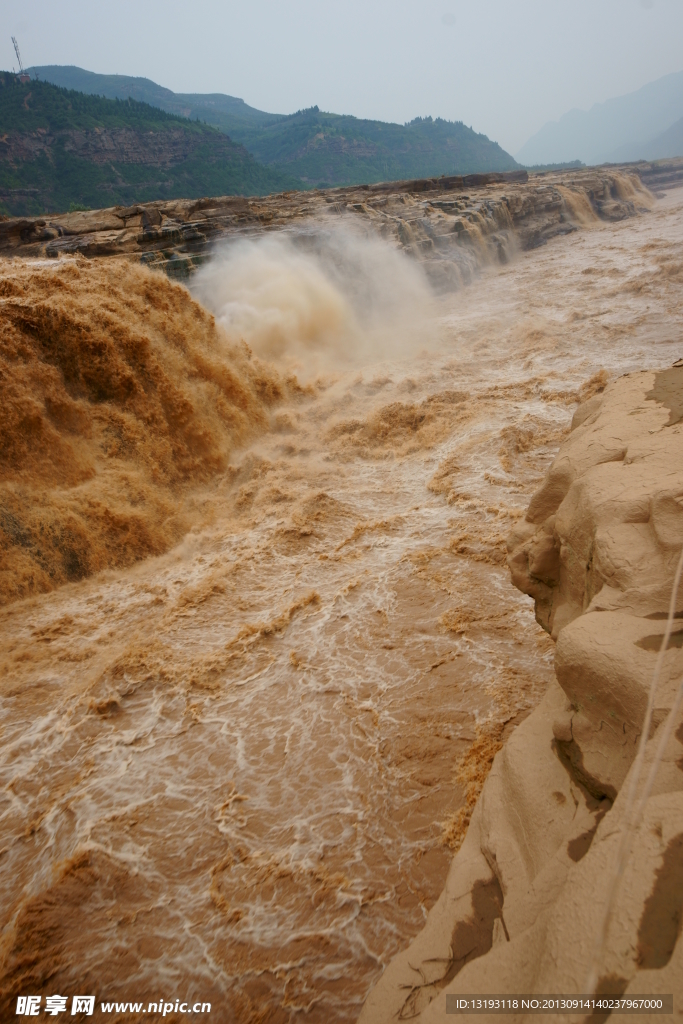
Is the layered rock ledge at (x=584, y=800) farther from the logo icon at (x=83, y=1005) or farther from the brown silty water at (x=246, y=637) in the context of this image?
the logo icon at (x=83, y=1005)

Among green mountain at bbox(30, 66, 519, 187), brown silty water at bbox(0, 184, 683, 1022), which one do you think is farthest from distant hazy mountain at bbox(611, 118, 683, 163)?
brown silty water at bbox(0, 184, 683, 1022)

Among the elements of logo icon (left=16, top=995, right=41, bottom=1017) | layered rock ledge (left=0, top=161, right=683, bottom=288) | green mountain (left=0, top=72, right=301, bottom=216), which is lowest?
logo icon (left=16, top=995, right=41, bottom=1017)

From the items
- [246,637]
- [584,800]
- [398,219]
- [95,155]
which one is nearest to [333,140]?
[95,155]

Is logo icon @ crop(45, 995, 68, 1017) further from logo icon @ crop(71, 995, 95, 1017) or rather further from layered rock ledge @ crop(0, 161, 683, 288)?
layered rock ledge @ crop(0, 161, 683, 288)

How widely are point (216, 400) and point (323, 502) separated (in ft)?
7.29

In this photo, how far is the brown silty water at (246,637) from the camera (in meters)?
2.48

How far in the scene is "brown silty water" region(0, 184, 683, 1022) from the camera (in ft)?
8.14

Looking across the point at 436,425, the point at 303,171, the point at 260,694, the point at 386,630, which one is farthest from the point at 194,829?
the point at 303,171

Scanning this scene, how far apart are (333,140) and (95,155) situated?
1164 inches

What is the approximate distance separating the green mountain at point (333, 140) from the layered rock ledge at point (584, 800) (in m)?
53.0

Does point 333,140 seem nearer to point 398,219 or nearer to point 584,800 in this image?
point 398,219

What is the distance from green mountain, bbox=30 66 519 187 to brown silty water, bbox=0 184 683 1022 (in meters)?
48.2

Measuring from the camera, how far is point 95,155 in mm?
31281

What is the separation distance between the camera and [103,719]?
11.8 ft
